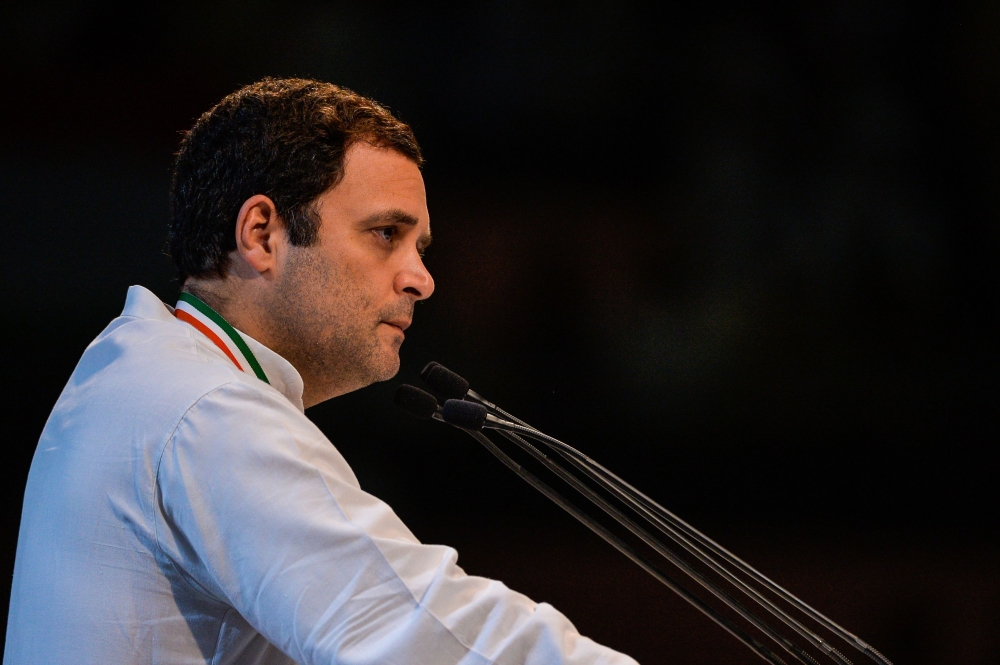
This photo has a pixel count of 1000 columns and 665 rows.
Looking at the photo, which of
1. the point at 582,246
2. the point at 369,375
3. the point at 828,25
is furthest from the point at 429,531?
the point at 828,25

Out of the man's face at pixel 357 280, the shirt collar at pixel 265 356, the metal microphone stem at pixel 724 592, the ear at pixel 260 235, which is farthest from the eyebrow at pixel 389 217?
the metal microphone stem at pixel 724 592

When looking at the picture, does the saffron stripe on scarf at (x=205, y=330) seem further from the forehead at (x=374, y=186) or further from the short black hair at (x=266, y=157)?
the forehead at (x=374, y=186)

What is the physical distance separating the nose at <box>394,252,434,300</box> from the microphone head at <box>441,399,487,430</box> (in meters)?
0.17

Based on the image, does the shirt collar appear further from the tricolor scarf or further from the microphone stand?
the microphone stand

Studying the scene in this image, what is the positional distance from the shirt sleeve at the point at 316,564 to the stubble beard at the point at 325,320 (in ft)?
1.03

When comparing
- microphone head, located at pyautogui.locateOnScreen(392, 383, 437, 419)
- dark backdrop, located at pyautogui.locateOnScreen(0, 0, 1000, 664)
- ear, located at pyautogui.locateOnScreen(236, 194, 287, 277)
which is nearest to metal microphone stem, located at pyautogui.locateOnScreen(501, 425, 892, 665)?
microphone head, located at pyautogui.locateOnScreen(392, 383, 437, 419)

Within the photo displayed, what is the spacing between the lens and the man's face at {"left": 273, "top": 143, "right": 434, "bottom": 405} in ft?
3.50

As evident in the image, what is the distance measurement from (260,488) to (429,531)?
1.40 meters

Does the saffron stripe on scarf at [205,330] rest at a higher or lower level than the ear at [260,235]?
lower

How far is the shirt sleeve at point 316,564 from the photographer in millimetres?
679

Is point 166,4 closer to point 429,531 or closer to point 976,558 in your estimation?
point 429,531

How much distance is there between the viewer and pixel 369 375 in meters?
1.12

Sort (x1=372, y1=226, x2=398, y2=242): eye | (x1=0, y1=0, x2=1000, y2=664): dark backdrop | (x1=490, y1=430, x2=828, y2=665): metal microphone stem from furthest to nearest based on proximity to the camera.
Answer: (x1=0, y1=0, x2=1000, y2=664): dark backdrop
(x1=372, y1=226, x2=398, y2=242): eye
(x1=490, y1=430, x2=828, y2=665): metal microphone stem

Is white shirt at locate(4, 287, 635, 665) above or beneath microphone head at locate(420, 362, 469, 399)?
beneath
